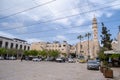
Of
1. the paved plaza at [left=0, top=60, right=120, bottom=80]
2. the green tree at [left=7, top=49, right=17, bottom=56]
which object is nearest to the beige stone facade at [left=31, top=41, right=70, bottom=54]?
the green tree at [left=7, top=49, right=17, bottom=56]

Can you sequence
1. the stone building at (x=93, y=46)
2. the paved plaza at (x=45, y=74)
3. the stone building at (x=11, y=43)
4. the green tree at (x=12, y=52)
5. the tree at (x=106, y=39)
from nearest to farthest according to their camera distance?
the paved plaza at (x=45, y=74) → the tree at (x=106, y=39) → the green tree at (x=12, y=52) → the stone building at (x=11, y=43) → the stone building at (x=93, y=46)

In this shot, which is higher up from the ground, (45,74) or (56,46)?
(56,46)

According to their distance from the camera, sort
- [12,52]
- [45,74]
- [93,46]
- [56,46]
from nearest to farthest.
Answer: [45,74], [12,52], [93,46], [56,46]

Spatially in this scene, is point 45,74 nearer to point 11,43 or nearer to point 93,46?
point 11,43

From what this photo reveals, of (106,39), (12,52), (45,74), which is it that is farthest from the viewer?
(12,52)

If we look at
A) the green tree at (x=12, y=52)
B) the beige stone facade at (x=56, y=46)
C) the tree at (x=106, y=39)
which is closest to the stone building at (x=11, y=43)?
the green tree at (x=12, y=52)

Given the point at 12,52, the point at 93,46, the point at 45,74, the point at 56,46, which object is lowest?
the point at 45,74

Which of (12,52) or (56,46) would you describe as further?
(56,46)

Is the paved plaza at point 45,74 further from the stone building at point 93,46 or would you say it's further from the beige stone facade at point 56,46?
the beige stone facade at point 56,46

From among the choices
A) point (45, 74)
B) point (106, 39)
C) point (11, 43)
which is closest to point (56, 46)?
point (11, 43)

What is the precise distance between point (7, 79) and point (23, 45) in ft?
351

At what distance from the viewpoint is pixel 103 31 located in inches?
2606

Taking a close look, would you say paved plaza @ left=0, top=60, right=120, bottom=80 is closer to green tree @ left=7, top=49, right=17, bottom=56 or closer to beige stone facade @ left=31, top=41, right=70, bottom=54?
green tree @ left=7, top=49, right=17, bottom=56

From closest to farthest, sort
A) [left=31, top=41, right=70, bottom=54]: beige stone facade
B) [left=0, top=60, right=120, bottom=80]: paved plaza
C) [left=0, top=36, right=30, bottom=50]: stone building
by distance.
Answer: [left=0, top=60, right=120, bottom=80]: paved plaza
[left=0, top=36, right=30, bottom=50]: stone building
[left=31, top=41, right=70, bottom=54]: beige stone facade
